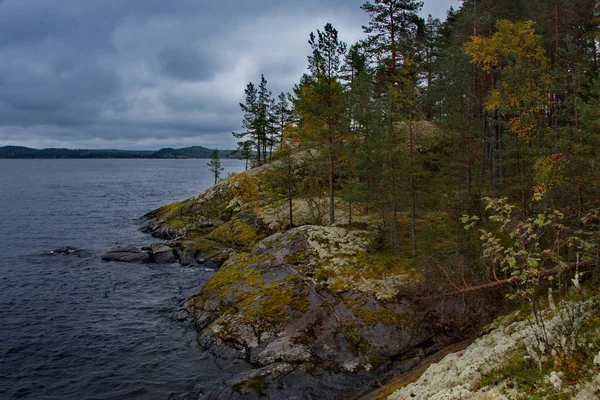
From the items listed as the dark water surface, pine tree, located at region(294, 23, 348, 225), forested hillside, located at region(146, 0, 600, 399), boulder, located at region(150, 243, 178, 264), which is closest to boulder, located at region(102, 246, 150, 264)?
boulder, located at region(150, 243, 178, 264)

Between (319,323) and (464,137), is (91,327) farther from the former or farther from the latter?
(464,137)

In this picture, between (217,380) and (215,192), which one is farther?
(215,192)

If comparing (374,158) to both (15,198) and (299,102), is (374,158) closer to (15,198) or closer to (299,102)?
(299,102)

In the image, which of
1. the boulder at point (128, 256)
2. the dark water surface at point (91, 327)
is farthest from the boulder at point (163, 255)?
the dark water surface at point (91, 327)

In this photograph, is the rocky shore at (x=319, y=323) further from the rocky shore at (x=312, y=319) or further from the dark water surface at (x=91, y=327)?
the dark water surface at (x=91, y=327)

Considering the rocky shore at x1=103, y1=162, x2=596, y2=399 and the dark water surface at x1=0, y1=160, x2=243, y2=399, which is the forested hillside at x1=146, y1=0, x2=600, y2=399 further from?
the dark water surface at x1=0, y1=160, x2=243, y2=399

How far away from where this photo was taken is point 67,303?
76.0 ft

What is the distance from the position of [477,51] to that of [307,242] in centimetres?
1653

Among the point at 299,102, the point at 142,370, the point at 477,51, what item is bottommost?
the point at 142,370

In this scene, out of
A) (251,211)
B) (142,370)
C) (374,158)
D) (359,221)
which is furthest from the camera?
Answer: (251,211)

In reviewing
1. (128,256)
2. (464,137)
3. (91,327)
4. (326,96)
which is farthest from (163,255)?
(464,137)

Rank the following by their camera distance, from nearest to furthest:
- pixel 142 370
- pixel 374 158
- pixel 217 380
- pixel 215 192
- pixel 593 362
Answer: pixel 593 362 → pixel 217 380 → pixel 142 370 → pixel 374 158 → pixel 215 192

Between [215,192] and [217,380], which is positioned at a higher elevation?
[215,192]

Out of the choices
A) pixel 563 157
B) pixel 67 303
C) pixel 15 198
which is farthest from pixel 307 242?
pixel 15 198
